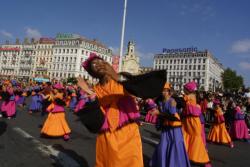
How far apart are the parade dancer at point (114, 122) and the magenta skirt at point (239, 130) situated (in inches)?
419

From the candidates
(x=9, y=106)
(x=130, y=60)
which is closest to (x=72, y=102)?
(x=9, y=106)

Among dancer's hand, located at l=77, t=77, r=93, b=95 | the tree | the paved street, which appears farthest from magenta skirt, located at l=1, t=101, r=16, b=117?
the tree

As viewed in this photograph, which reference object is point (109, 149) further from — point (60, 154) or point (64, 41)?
point (64, 41)

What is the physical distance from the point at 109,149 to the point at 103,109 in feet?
1.61

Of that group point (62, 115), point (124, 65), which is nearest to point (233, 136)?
point (62, 115)

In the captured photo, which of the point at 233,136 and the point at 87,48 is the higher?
the point at 87,48

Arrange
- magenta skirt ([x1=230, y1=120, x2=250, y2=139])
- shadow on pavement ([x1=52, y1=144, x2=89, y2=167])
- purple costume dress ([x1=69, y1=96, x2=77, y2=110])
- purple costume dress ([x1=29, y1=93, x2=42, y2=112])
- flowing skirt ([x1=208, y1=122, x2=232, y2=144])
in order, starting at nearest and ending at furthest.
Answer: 1. shadow on pavement ([x1=52, y1=144, x2=89, y2=167])
2. flowing skirt ([x1=208, y1=122, x2=232, y2=144])
3. magenta skirt ([x1=230, y1=120, x2=250, y2=139])
4. purple costume dress ([x1=29, y1=93, x2=42, y2=112])
5. purple costume dress ([x1=69, y1=96, x2=77, y2=110])

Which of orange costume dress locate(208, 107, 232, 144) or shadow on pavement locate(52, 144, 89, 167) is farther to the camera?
orange costume dress locate(208, 107, 232, 144)

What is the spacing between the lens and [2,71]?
12938 cm

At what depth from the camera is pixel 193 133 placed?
22.0 ft

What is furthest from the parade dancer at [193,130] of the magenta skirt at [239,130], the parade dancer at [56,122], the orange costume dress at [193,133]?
the magenta skirt at [239,130]

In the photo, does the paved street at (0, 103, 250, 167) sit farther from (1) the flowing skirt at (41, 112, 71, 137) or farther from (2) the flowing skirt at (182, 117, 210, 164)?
(2) the flowing skirt at (182, 117, 210, 164)

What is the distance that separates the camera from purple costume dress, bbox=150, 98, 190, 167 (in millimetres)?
5148

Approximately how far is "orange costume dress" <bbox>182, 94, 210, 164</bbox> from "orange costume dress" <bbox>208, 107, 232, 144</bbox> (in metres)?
4.12
